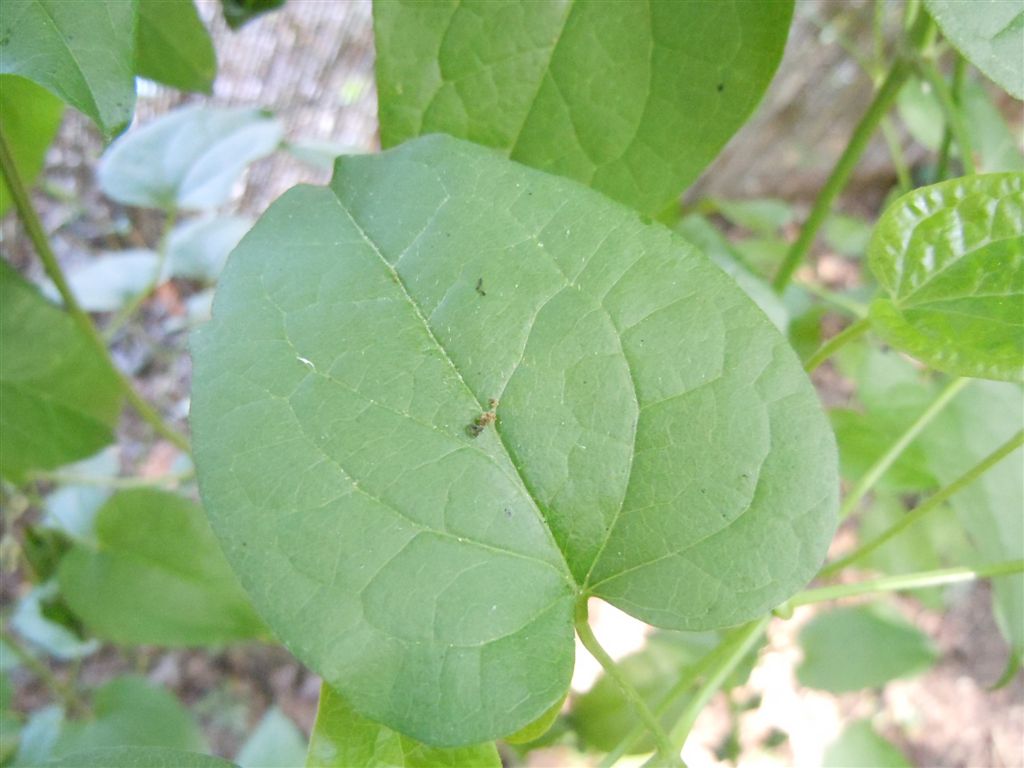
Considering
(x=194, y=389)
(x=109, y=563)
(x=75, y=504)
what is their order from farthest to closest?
(x=75, y=504) → (x=109, y=563) → (x=194, y=389)

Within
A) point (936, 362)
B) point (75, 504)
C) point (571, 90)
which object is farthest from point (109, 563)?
point (936, 362)

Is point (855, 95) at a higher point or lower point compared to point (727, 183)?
higher

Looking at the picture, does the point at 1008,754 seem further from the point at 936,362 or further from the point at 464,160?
the point at 464,160

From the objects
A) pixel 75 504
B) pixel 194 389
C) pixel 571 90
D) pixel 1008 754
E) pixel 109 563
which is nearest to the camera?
pixel 194 389

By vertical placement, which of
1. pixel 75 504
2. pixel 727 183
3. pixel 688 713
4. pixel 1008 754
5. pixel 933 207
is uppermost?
pixel 933 207

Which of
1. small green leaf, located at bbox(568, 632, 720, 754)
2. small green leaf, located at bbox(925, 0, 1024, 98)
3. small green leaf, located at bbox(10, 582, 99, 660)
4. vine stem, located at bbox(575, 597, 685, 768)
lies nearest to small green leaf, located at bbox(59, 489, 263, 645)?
small green leaf, located at bbox(10, 582, 99, 660)

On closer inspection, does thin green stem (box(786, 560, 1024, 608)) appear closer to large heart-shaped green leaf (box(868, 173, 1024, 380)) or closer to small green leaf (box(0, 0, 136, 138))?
large heart-shaped green leaf (box(868, 173, 1024, 380))
